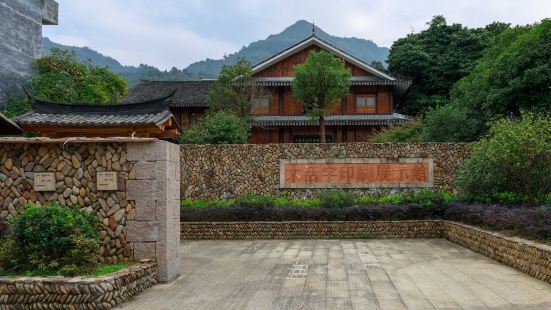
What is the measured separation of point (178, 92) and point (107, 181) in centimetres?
2293

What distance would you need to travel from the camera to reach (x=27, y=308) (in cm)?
577

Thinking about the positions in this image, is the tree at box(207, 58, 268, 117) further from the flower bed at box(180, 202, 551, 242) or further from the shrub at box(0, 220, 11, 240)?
the shrub at box(0, 220, 11, 240)

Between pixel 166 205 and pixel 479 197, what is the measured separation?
859cm

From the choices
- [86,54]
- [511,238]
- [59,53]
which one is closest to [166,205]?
[511,238]

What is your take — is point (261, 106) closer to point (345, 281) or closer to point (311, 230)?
point (311, 230)

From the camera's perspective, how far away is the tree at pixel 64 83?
20000mm

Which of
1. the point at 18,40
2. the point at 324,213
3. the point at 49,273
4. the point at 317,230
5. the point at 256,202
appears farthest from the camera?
the point at 18,40

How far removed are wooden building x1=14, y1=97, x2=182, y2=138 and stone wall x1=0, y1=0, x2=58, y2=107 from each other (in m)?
9.57

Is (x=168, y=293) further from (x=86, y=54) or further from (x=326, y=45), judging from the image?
(x=86, y=54)

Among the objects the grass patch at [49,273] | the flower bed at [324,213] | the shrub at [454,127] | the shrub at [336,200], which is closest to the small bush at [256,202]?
the flower bed at [324,213]

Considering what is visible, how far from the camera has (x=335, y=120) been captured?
86.7 ft

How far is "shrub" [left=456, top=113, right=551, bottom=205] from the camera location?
10.9 m

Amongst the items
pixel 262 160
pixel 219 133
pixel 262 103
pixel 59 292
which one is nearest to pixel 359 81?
pixel 262 103

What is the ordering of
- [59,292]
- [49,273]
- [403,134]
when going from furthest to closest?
[403,134] < [49,273] < [59,292]
